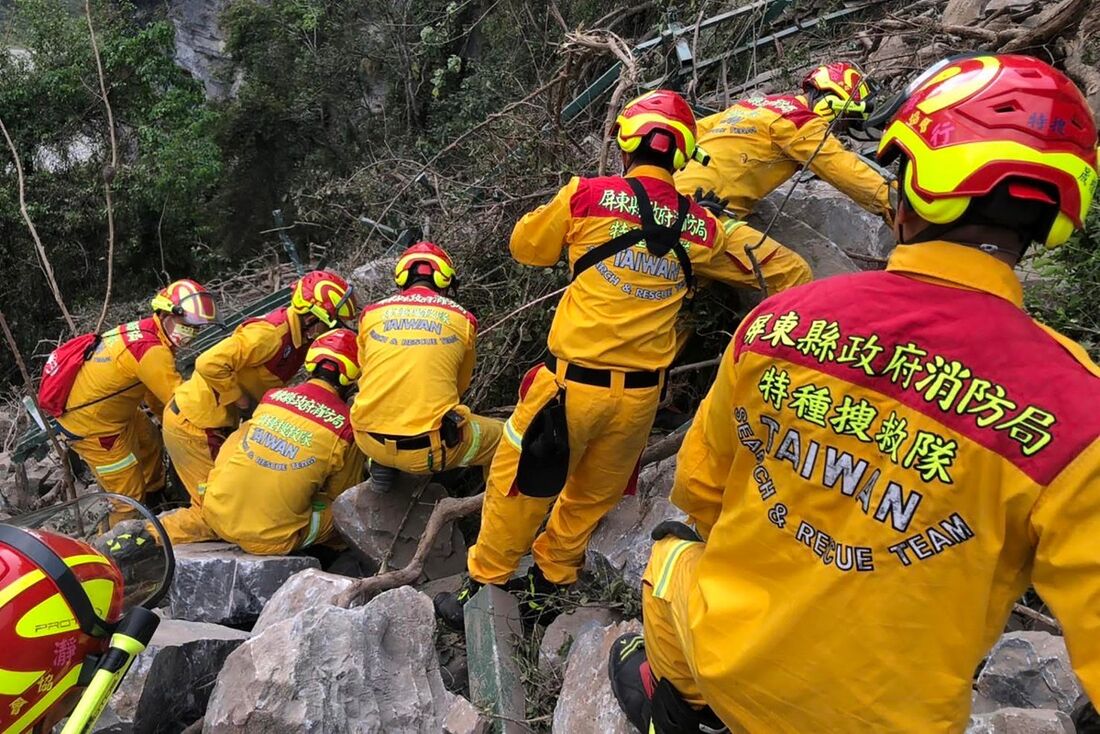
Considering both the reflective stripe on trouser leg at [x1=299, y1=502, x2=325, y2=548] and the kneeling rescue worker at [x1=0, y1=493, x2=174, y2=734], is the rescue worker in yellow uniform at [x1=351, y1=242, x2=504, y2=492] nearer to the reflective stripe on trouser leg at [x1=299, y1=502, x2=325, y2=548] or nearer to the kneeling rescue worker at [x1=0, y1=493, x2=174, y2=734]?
the reflective stripe on trouser leg at [x1=299, y1=502, x2=325, y2=548]

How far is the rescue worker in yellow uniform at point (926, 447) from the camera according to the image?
3.85 feet

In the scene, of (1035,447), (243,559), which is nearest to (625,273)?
(1035,447)

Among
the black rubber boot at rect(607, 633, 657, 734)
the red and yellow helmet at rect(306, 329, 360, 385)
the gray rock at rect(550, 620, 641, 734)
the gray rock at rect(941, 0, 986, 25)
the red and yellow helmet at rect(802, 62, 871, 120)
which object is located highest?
the red and yellow helmet at rect(802, 62, 871, 120)

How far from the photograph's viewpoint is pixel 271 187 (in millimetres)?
15352

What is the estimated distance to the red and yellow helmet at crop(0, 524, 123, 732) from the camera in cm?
178

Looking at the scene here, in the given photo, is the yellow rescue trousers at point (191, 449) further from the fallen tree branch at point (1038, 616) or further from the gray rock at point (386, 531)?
the fallen tree branch at point (1038, 616)

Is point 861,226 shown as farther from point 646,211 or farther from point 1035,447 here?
point 1035,447

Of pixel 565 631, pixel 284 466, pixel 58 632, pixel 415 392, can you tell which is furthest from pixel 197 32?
pixel 58 632

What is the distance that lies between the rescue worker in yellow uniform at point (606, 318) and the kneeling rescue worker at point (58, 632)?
1.61 metres

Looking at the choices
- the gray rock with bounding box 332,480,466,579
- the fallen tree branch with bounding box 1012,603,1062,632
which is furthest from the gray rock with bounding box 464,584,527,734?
the fallen tree branch with bounding box 1012,603,1062,632

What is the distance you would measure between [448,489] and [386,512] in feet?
2.29

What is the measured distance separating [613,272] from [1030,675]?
2056 mm

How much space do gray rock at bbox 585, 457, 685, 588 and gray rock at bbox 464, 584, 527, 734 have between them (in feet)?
1.54

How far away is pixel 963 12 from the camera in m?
5.18
